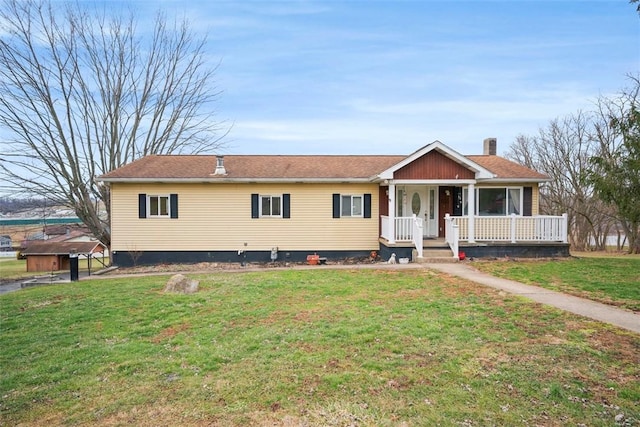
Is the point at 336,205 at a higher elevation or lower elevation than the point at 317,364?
higher

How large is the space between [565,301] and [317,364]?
566 cm

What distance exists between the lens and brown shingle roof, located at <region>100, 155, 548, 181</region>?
14469mm

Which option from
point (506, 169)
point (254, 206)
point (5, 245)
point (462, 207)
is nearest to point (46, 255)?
point (254, 206)

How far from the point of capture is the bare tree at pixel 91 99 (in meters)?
17.0

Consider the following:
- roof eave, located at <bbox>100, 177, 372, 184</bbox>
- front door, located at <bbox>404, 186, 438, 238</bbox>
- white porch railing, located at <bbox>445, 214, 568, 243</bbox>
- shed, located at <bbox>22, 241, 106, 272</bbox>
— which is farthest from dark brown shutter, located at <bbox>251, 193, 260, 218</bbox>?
shed, located at <bbox>22, 241, 106, 272</bbox>

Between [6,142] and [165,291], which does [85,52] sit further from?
[165,291]

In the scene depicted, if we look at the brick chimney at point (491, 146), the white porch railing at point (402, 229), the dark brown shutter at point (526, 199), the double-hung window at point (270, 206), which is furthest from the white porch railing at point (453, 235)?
the brick chimney at point (491, 146)

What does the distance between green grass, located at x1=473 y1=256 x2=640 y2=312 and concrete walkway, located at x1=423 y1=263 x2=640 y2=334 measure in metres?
0.40

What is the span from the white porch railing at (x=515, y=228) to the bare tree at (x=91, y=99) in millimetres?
15949

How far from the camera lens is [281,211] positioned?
1498cm

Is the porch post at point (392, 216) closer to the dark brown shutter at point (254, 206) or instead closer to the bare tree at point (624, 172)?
the dark brown shutter at point (254, 206)

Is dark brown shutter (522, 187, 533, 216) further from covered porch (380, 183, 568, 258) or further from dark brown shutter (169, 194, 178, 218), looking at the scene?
dark brown shutter (169, 194, 178, 218)

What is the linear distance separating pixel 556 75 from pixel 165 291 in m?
19.5

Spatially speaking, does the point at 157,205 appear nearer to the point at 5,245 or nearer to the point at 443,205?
the point at 443,205
